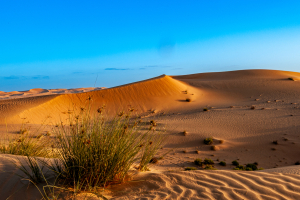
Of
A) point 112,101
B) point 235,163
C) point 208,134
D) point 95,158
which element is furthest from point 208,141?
point 112,101

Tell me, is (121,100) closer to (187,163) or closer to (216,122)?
(216,122)

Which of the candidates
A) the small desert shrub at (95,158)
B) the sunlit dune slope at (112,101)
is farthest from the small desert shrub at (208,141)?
the sunlit dune slope at (112,101)

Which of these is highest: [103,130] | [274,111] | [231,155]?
[103,130]

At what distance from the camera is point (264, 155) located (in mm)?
8867

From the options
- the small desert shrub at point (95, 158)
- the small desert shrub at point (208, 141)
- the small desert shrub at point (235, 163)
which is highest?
the small desert shrub at point (95, 158)

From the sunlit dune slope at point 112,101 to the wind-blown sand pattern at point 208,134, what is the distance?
3.0 inches

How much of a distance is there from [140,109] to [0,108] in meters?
11.4

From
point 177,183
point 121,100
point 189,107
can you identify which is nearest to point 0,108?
point 121,100

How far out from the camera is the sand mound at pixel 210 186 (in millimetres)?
3111

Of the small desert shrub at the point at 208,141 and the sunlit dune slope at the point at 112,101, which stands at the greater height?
the sunlit dune slope at the point at 112,101

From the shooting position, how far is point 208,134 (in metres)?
11.2

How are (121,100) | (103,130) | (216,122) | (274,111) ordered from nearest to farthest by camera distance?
(103,130) < (216,122) < (274,111) < (121,100)

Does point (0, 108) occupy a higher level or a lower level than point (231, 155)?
higher

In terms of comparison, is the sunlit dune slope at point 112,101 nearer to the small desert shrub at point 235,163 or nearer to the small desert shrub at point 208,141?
the small desert shrub at point 208,141
